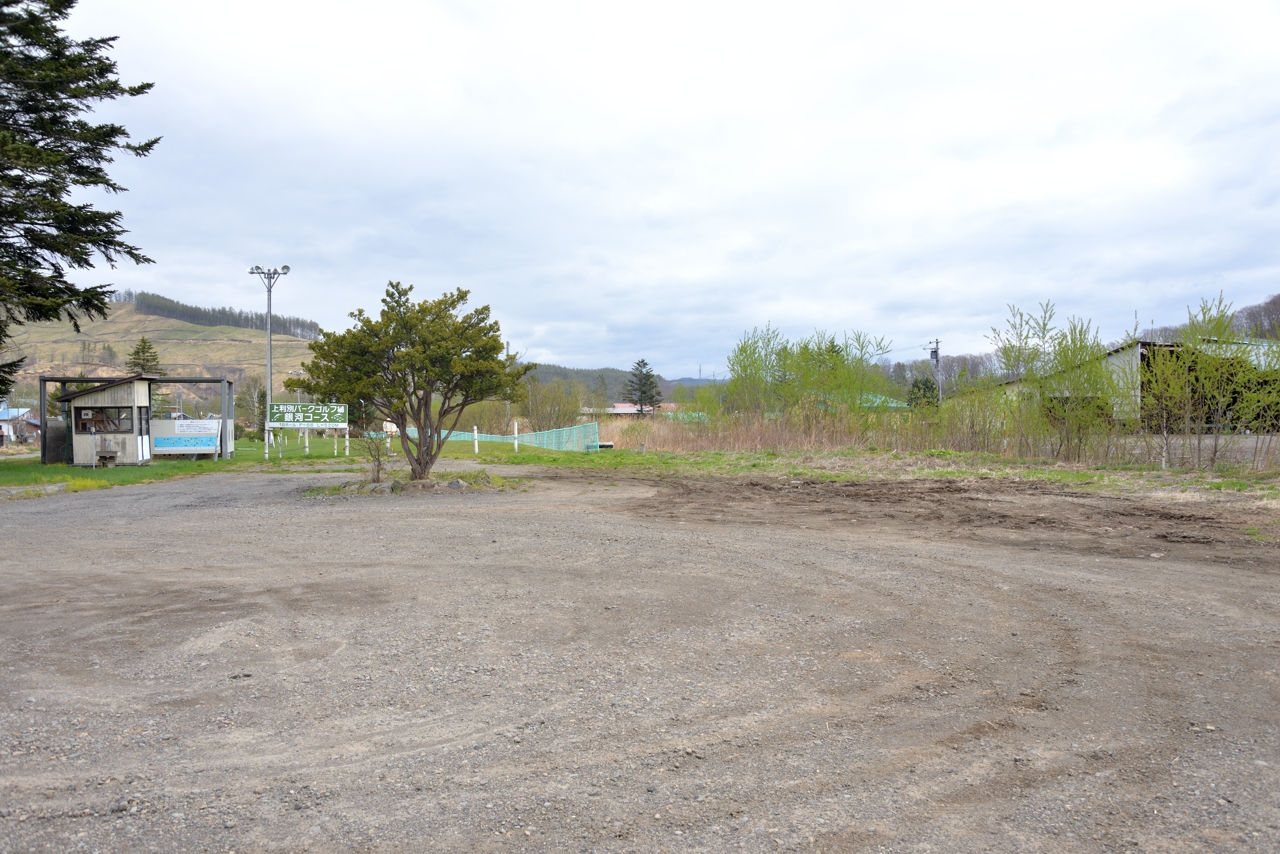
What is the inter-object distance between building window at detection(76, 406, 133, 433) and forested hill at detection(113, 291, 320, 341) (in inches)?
6557

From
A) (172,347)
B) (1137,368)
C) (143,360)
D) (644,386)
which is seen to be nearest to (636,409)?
(644,386)

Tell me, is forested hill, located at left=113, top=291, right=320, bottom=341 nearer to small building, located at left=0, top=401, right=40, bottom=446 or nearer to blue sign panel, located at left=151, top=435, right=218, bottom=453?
small building, located at left=0, top=401, right=40, bottom=446

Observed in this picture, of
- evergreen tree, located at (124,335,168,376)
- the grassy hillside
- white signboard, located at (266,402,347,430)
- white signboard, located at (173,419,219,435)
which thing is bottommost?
white signboard, located at (173,419,219,435)

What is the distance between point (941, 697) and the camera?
3904 millimetres

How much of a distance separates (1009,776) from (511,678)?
253 cm

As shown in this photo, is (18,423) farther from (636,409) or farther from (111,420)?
(111,420)

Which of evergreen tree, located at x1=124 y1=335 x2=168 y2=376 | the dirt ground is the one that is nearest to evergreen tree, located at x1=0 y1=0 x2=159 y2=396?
the dirt ground

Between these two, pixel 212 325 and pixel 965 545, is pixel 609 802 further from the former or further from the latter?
pixel 212 325

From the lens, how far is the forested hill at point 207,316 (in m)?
181

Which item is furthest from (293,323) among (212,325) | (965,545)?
(965,545)

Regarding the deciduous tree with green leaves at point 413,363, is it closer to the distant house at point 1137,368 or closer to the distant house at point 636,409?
the distant house at point 1137,368

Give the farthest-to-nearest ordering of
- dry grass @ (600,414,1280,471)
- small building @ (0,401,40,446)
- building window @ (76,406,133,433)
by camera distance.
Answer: small building @ (0,401,40,446) < building window @ (76,406,133,433) < dry grass @ (600,414,1280,471)

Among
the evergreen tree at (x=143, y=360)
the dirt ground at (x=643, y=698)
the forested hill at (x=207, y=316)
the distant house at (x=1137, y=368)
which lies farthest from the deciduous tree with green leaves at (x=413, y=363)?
the forested hill at (x=207, y=316)

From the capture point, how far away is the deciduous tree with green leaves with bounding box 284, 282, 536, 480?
50.2 ft
